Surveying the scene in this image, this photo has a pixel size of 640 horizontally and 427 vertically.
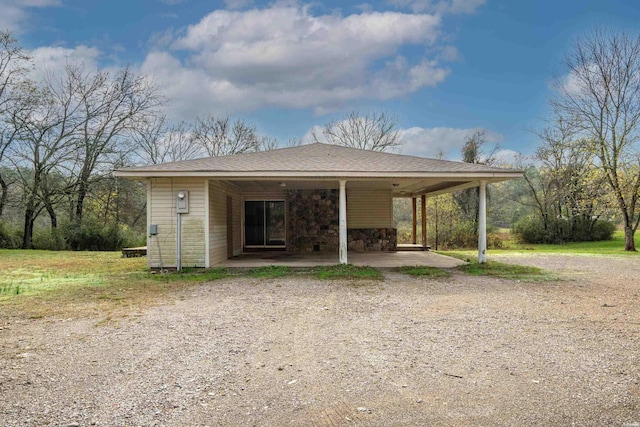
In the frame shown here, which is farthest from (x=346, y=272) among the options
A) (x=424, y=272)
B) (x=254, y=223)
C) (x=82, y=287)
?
(x=254, y=223)

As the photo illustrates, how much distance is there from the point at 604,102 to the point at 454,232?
834 cm

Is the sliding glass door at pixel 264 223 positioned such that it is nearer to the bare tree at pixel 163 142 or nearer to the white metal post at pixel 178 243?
the white metal post at pixel 178 243

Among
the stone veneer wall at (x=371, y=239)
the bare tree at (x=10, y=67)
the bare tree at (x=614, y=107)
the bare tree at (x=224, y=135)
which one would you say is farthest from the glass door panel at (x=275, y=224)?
the bare tree at (x=224, y=135)

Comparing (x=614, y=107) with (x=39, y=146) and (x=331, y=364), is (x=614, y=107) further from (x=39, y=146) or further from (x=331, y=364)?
(x=39, y=146)

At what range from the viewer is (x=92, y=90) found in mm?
20969

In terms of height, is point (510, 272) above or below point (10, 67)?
below

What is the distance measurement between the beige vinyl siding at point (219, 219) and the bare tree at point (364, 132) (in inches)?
696

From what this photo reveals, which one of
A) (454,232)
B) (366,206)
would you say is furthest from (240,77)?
(454,232)

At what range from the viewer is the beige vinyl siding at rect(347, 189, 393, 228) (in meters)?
14.9

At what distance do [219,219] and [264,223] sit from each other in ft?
11.0

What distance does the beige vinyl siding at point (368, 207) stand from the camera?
1489cm

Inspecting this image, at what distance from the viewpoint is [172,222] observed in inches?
398

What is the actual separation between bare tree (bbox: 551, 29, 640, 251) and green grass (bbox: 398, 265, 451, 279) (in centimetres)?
1250

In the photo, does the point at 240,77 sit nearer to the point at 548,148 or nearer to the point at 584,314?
the point at 548,148
